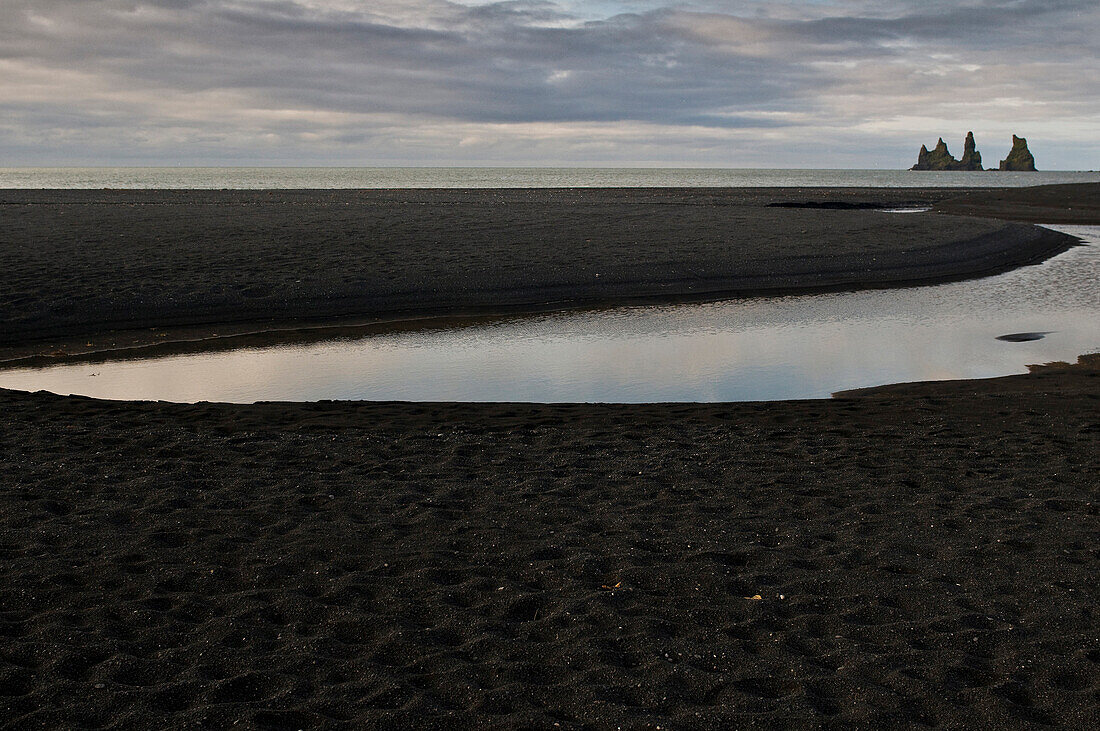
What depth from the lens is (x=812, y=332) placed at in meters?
20.6

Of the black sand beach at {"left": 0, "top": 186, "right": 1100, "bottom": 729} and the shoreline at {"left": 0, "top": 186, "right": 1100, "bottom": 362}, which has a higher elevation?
the shoreline at {"left": 0, "top": 186, "right": 1100, "bottom": 362}

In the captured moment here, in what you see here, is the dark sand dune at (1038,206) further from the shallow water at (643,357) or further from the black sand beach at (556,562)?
the black sand beach at (556,562)

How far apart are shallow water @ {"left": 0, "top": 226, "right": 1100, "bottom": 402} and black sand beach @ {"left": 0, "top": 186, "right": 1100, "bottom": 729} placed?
201cm

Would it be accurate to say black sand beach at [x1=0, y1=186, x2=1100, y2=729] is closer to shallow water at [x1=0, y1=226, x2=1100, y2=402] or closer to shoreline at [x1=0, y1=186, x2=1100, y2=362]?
shallow water at [x1=0, y1=226, x2=1100, y2=402]

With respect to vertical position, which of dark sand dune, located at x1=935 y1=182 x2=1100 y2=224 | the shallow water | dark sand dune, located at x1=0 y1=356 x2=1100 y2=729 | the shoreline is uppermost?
dark sand dune, located at x1=935 y1=182 x2=1100 y2=224

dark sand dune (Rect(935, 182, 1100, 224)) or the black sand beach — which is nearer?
the black sand beach

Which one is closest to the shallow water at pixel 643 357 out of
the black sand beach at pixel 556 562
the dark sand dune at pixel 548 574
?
the black sand beach at pixel 556 562

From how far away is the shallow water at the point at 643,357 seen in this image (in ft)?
49.1

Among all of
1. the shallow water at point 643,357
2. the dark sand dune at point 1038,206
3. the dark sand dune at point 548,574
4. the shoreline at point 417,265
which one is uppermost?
the dark sand dune at point 1038,206

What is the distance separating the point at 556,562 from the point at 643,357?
35.3 feet

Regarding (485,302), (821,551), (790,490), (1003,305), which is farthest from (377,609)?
(1003,305)

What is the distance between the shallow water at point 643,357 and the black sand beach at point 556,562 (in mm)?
2006

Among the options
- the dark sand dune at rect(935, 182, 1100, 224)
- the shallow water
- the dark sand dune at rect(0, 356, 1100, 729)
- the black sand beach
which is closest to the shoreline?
the shallow water

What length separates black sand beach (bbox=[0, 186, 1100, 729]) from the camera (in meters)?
5.39
